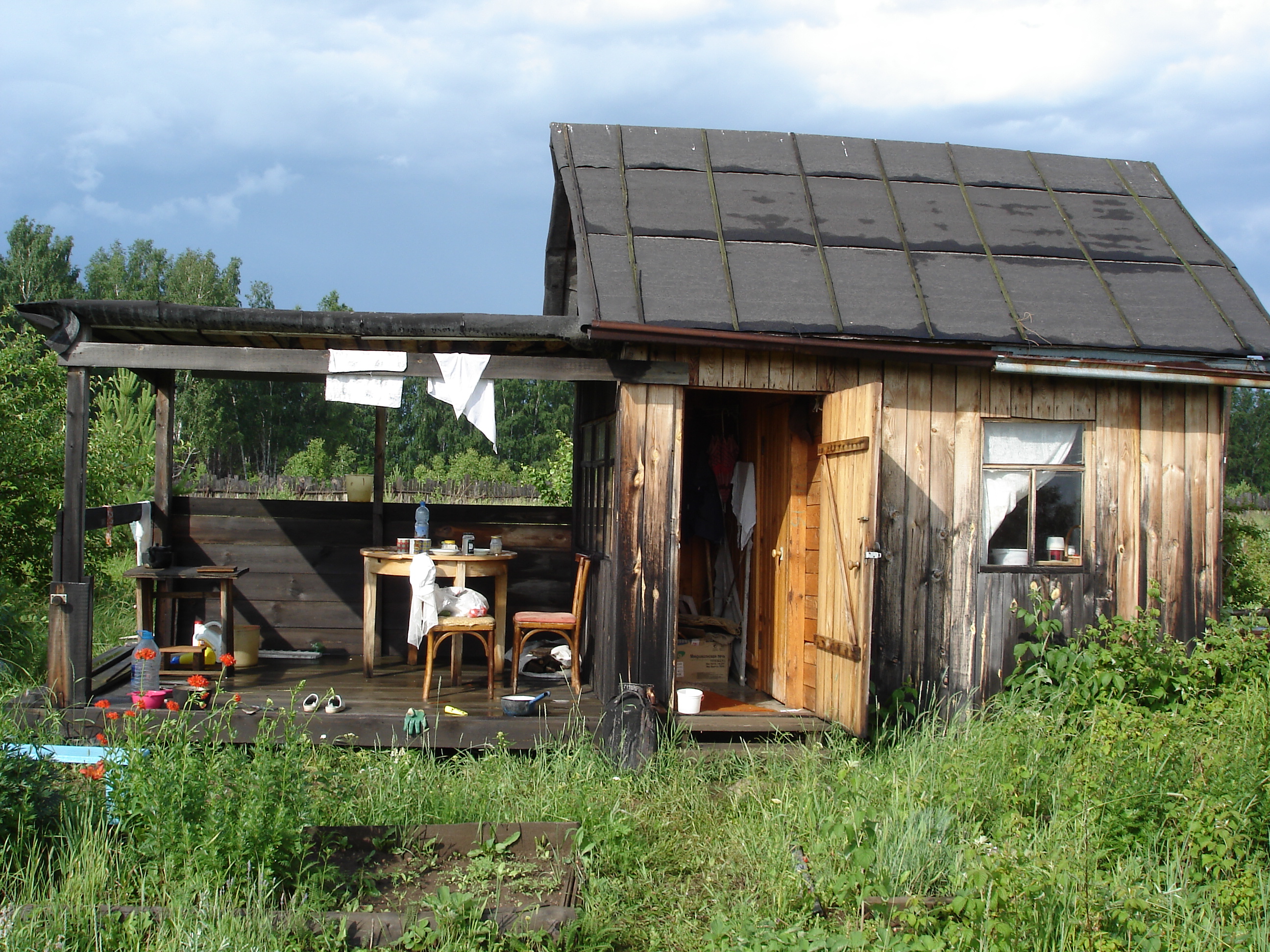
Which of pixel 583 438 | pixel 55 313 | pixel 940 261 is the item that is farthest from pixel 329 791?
pixel 940 261

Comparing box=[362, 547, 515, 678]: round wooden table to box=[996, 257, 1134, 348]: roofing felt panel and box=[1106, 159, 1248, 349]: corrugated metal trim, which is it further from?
box=[1106, 159, 1248, 349]: corrugated metal trim

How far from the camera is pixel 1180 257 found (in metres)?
7.37

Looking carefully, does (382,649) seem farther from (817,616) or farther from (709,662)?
(817,616)

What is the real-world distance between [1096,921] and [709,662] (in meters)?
4.59

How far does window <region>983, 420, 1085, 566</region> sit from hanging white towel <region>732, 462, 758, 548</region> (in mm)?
2076

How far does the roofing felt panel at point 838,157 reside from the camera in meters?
7.66

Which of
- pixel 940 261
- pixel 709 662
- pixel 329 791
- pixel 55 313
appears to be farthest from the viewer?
pixel 709 662

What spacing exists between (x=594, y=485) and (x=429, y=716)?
252 centimetres

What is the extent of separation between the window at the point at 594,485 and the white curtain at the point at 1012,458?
2582mm

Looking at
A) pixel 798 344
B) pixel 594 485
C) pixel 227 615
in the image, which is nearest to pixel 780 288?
pixel 798 344

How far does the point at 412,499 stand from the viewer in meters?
22.7

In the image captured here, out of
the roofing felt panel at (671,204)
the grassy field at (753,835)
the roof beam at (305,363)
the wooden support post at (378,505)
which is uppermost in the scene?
the roofing felt panel at (671,204)

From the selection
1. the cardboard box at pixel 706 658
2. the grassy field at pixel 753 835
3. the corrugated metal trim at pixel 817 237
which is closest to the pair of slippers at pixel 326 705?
the grassy field at pixel 753 835

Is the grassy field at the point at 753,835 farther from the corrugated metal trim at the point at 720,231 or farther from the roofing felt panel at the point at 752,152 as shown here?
the roofing felt panel at the point at 752,152
